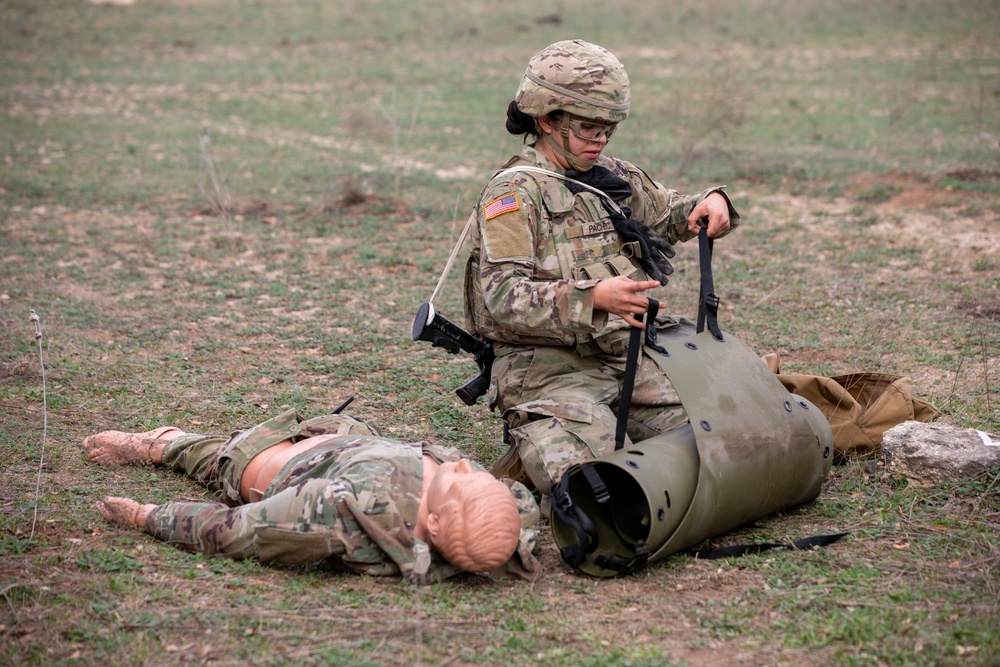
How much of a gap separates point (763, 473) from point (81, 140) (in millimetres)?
10551

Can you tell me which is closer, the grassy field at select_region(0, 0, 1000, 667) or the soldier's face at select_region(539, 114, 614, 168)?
the grassy field at select_region(0, 0, 1000, 667)

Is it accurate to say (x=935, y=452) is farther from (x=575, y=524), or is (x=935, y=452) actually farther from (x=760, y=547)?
(x=575, y=524)

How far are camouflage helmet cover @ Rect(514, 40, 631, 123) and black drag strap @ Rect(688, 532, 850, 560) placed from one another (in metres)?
1.70

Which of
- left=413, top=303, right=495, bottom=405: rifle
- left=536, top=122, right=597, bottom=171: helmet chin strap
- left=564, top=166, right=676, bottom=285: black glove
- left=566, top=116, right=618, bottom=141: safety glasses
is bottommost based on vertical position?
left=413, top=303, right=495, bottom=405: rifle

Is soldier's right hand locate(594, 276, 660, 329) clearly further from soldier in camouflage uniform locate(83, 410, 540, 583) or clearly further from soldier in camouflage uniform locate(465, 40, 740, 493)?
soldier in camouflage uniform locate(83, 410, 540, 583)

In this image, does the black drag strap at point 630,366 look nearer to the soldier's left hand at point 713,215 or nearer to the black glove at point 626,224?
the black glove at point 626,224

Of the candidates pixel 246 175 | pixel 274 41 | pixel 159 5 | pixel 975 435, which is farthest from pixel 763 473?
pixel 159 5

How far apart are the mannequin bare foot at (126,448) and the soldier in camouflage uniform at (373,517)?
0.61m

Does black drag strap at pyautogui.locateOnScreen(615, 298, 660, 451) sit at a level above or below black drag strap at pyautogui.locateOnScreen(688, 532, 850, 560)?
above

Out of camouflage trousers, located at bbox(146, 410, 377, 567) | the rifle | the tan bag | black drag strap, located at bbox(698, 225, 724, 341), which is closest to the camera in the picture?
camouflage trousers, located at bbox(146, 410, 377, 567)

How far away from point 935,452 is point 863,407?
1.88ft

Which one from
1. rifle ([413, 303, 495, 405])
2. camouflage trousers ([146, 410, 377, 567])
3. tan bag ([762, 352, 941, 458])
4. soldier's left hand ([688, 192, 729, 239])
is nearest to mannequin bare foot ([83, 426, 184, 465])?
camouflage trousers ([146, 410, 377, 567])

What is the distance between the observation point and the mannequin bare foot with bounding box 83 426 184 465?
14.0ft

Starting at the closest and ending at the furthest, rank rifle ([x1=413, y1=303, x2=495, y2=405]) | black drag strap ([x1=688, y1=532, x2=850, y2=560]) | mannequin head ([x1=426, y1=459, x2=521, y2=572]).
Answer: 1. mannequin head ([x1=426, y1=459, x2=521, y2=572])
2. black drag strap ([x1=688, y1=532, x2=850, y2=560])
3. rifle ([x1=413, y1=303, x2=495, y2=405])
